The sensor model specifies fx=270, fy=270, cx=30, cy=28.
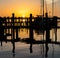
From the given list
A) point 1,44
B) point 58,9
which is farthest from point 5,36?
point 58,9

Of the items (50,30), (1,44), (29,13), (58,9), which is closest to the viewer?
(58,9)

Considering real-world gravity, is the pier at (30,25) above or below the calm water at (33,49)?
above

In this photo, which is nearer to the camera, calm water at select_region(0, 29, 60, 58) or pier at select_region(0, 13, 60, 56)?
calm water at select_region(0, 29, 60, 58)

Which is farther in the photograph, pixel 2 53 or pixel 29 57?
pixel 2 53

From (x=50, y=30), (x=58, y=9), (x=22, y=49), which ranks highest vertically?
(x=58, y=9)

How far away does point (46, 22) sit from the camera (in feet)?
17.6

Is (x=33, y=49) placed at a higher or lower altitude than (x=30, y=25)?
lower

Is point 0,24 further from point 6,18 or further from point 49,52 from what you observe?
point 49,52

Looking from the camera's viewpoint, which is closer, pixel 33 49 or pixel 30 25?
pixel 30 25

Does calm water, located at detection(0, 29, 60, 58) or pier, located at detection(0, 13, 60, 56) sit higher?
pier, located at detection(0, 13, 60, 56)

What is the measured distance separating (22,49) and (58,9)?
5.30ft

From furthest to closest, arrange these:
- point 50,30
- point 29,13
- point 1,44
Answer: point 1,44, point 29,13, point 50,30

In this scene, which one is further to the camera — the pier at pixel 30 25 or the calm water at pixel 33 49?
the pier at pixel 30 25

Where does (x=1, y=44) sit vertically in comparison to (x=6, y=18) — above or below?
below
